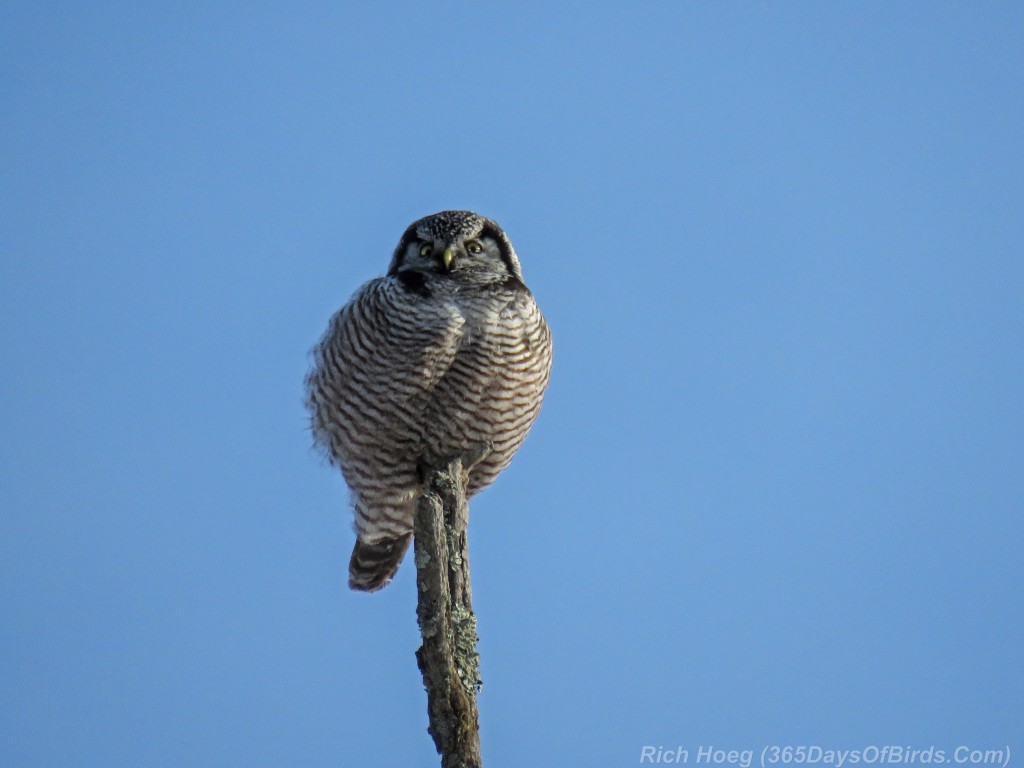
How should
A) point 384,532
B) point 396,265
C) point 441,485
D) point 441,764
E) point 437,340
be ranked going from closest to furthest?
point 441,764
point 441,485
point 437,340
point 396,265
point 384,532

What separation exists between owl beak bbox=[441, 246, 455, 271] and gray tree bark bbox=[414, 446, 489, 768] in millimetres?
1718

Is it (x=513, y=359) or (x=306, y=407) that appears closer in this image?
(x=513, y=359)

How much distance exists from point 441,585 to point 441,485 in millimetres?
982

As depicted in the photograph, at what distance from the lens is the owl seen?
725 centimetres

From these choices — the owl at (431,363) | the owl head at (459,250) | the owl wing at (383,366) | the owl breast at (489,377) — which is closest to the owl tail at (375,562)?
the owl at (431,363)

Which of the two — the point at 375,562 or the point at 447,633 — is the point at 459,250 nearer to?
the point at 375,562

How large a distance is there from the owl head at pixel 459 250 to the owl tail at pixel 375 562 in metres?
1.92

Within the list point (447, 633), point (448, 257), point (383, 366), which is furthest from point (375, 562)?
point (447, 633)

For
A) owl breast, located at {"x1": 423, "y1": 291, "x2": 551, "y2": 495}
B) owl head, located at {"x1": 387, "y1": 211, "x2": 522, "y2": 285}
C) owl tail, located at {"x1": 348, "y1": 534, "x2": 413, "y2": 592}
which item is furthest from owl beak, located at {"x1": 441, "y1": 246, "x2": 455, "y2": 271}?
owl tail, located at {"x1": 348, "y1": 534, "x2": 413, "y2": 592}

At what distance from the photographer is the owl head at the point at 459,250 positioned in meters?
7.52

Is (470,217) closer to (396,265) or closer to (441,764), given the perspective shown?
(396,265)

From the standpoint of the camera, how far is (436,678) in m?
5.59

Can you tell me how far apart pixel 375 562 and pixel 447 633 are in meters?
3.00

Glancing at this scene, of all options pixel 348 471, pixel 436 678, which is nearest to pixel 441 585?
pixel 436 678
